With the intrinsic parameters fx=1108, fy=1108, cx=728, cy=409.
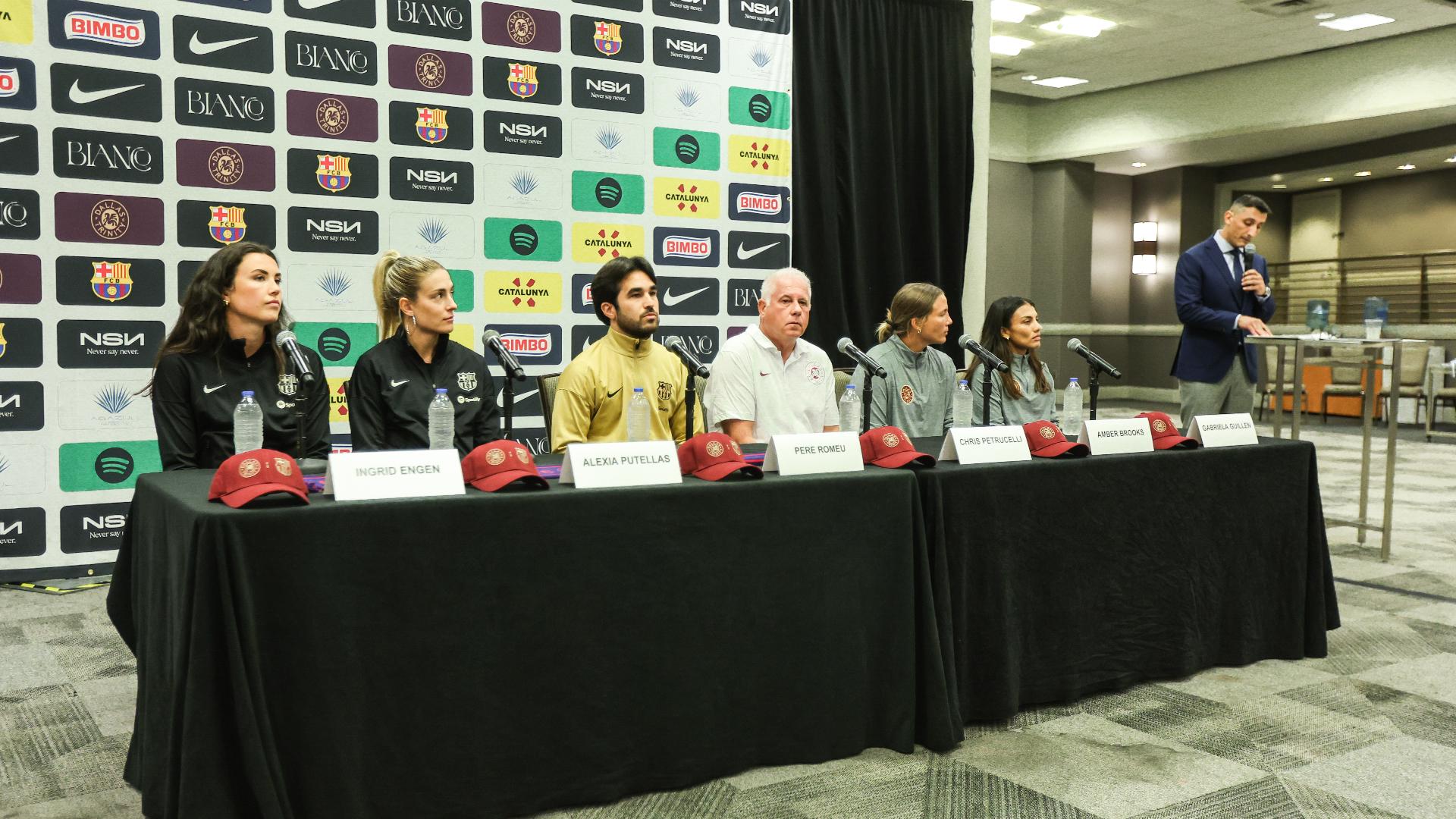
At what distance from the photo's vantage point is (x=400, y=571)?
5.82 ft

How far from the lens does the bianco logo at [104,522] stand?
390cm

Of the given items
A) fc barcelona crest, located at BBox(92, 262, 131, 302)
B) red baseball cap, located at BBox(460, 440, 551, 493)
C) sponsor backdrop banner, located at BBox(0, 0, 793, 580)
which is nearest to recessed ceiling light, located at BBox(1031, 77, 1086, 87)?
sponsor backdrop banner, located at BBox(0, 0, 793, 580)

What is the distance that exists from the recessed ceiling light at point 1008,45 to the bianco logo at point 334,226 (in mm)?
6438

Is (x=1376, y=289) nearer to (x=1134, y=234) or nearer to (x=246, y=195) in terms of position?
(x=1134, y=234)

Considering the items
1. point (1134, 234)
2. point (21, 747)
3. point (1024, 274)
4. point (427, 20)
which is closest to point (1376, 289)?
point (1134, 234)

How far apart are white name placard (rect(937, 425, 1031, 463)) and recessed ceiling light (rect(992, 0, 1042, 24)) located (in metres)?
6.52

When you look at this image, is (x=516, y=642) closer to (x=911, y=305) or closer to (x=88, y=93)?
(x=911, y=305)

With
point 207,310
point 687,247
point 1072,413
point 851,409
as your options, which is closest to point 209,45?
point 207,310

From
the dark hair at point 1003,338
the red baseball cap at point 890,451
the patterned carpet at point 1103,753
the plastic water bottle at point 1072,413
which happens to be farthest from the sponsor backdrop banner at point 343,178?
the red baseball cap at point 890,451

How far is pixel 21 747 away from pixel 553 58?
3252 mm

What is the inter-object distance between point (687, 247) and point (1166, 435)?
2.67 metres

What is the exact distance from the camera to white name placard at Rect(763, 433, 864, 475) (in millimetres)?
2186

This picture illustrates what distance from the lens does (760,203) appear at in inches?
204

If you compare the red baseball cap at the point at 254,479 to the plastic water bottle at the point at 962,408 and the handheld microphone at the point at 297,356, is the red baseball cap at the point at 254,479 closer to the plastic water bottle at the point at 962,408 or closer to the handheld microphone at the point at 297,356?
the handheld microphone at the point at 297,356
